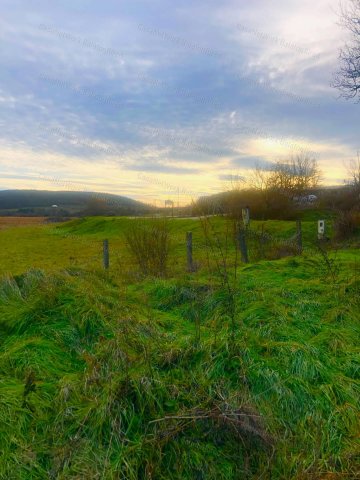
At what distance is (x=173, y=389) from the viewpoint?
319 cm

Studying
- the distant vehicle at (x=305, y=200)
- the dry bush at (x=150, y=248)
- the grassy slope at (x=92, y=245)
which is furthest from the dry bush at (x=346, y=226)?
the distant vehicle at (x=305, y=200)

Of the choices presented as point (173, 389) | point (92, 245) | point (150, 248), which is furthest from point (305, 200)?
point (173, 389)

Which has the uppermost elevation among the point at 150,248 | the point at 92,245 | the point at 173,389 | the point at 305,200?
the point at 305,200

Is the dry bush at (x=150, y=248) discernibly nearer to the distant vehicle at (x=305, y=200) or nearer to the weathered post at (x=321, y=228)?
the weathered post at (x=321, y=228)

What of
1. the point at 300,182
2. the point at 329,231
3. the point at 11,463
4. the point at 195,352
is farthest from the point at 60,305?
the point at 300,182

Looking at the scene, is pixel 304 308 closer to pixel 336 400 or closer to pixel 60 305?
pixel 336 400

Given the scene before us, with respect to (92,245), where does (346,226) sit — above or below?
above

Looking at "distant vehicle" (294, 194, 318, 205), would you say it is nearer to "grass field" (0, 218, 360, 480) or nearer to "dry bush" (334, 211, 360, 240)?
"dry bush" (334, 211, 360, 240)

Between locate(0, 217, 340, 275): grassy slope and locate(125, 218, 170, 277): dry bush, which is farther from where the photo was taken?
locate(0, 217, 340, 275): grassy slope

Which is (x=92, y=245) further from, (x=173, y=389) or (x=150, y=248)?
(x=173, y=389)

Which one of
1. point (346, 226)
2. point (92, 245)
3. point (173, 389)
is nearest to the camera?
point (173, 389)

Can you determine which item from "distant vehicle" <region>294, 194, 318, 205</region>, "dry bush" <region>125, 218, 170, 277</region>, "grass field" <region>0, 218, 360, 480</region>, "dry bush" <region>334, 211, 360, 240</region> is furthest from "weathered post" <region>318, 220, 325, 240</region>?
"distant vehicle" <region>294, 194, 318, 205</region>

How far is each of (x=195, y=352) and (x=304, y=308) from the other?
2448 mm

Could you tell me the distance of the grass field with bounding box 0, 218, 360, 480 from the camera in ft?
8.82
